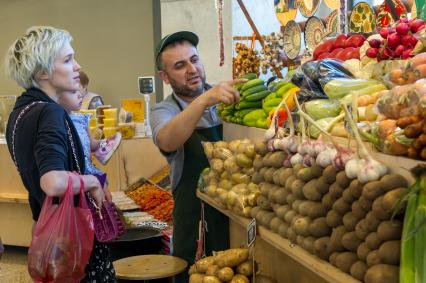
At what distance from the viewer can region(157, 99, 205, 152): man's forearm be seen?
99.6 inches

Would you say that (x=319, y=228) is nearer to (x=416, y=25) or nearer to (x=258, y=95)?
(x=416, y=25)

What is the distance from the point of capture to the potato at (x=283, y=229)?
1805mm

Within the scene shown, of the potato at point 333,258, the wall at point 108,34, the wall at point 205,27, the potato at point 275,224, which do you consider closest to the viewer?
the potato at point 333,258

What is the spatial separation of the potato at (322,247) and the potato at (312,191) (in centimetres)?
13

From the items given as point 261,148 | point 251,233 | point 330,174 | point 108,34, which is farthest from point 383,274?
point 108,34

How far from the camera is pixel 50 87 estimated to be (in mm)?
2406

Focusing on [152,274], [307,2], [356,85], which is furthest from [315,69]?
[307,2]

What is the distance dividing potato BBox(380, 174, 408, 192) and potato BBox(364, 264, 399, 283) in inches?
7.2

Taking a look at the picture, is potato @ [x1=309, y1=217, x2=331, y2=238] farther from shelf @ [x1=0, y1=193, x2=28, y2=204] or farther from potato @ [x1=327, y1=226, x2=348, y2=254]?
shelf @ [x1=0, y1=193, x2=28, y2=204]

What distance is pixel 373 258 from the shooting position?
4.44 feet

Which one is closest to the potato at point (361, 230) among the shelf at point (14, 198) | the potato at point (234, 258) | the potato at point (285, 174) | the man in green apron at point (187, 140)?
the potato at point (285, 174)

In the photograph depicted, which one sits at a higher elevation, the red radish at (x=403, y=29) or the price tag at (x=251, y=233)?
the red radish at (x=403, y=29)

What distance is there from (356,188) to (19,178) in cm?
469

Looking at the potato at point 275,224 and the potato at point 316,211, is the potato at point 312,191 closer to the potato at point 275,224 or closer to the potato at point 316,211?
the potato at point 316,211
